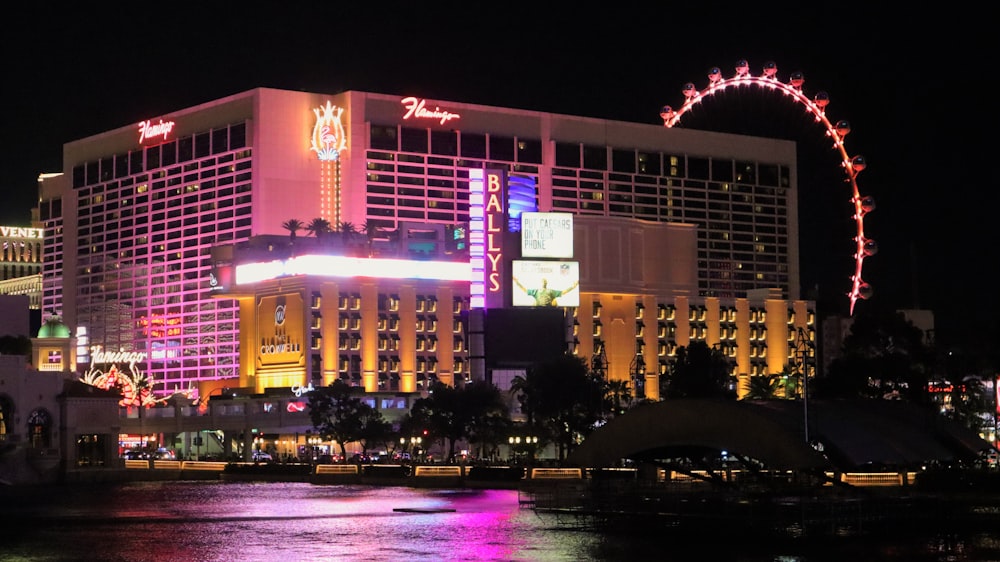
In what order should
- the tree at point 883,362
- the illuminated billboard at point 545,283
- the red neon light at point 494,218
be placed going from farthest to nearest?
the red neon light at point 494,218 → the illuminated billboard at point 545,283 → the tree at point 883,362

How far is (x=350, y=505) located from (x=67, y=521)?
57.6 ft

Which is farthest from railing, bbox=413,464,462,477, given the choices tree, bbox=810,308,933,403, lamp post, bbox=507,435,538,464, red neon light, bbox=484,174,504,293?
red neon light, bbox=484,174,504,293

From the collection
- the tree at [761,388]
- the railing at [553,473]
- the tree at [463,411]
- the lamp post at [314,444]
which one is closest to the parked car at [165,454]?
the lamp post at [314,444]

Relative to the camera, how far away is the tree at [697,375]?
153750 mm

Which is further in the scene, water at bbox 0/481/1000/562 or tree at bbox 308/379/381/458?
tree at bbox 308/379/381/458

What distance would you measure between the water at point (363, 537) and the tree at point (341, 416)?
66.3 m

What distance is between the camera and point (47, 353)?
198875 millimetres

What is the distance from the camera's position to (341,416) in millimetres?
172875

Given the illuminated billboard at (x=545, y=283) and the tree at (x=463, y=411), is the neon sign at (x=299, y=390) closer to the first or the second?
the illuminated billboard at (x=545, y=283)

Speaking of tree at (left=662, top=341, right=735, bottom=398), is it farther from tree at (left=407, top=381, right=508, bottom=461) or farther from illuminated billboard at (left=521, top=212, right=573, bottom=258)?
illuminated billboard at (left=521, top=212, right=573, bottom=258)

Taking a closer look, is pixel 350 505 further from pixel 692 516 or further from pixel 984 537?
pixel 984 537

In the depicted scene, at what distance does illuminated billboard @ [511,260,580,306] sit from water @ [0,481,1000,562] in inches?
3710

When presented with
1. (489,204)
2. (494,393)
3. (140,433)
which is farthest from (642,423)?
(140,433)

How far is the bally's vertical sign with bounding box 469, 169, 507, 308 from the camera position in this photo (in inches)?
7544
